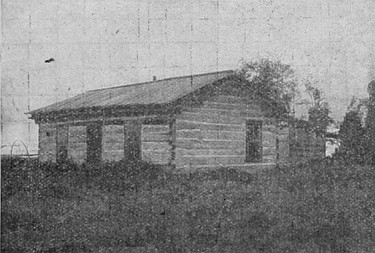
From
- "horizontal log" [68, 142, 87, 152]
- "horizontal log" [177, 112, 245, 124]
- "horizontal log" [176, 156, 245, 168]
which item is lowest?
"horizontal log" [176, 156, 245, 168]

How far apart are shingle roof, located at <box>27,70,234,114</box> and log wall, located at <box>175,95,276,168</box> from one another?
22 cm

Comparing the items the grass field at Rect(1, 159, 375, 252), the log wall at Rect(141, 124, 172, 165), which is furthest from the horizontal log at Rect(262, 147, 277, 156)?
the log wall at Rect(141, 124, 172, 165)

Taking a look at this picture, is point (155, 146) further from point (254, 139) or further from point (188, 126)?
point (254, 139)

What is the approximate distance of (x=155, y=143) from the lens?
12.4ft

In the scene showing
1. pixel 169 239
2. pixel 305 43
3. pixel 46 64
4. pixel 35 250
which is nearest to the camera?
pixel 35 250

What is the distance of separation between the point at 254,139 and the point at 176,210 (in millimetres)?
968

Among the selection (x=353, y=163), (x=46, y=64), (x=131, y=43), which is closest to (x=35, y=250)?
(x=46, y=64)

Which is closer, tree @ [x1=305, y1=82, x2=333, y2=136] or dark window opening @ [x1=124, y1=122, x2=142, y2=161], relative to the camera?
dark window opening @ [x1=124, y1=122, x2=142, y2=161]

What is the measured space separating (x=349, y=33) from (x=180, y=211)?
2.36 meters

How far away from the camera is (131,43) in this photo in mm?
3932

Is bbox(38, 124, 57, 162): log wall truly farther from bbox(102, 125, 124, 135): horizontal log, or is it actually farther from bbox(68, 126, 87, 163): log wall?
bbox(102, 125, 124, 135): horizontal log

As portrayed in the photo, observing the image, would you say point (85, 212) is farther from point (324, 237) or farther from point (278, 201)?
point (324, 237)

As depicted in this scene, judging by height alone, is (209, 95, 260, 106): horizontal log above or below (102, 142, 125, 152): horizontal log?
above

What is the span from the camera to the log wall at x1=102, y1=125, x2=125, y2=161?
374 centimetres
